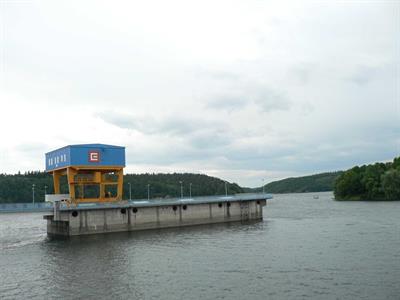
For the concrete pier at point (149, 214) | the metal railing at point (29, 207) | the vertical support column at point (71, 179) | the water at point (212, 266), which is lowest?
the water at point (212, 266)

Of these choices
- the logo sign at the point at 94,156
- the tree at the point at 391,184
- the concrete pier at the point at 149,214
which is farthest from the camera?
the tree at the point at 391,184

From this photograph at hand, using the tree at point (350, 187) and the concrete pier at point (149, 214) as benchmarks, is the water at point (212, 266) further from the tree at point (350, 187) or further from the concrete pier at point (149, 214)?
the tree at point (350, 187)

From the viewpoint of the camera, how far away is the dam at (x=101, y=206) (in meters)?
63.9

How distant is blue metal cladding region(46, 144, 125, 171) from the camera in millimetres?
66562

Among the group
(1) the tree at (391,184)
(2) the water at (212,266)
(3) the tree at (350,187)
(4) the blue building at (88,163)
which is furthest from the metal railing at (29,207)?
(3) the tree at (350,187)

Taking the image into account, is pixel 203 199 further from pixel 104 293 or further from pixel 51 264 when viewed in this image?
pixel 104 293

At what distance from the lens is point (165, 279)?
32.1 m

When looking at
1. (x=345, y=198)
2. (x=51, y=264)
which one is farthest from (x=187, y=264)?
(x=345, y=198)

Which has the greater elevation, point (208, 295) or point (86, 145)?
point (86, 145)

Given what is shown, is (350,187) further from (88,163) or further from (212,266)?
(212,266)

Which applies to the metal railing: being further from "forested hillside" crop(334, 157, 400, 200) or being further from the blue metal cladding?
"forested hillside" crop(334, 157, 400, 200)

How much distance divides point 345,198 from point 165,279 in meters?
140

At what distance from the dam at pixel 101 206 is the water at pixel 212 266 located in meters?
6.65

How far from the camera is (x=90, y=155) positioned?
67562 millimetres
